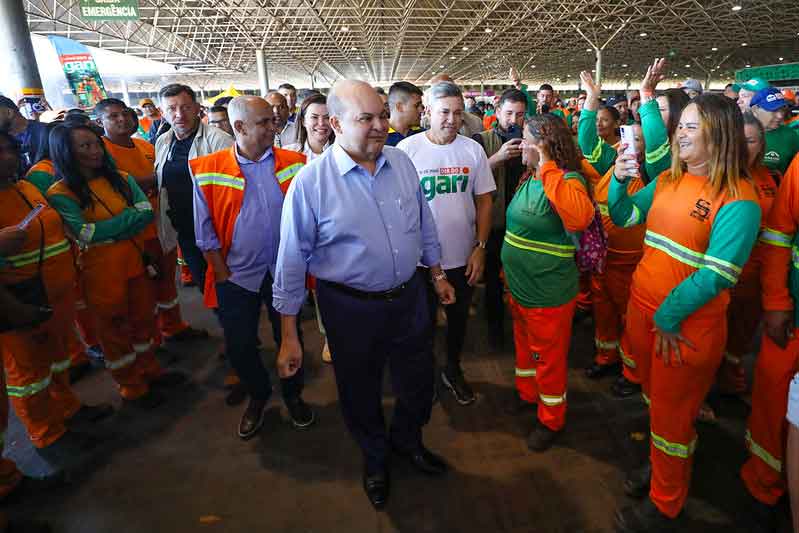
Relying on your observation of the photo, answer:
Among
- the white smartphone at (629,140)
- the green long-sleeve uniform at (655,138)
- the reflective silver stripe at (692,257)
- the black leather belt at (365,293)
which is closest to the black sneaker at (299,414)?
the black leather belt at (365,293)

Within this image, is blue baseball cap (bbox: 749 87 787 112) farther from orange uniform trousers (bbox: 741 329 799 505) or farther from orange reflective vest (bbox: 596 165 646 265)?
orange uniform trousers (bbox: 741 329 799 505)

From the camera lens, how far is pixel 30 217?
2160 mm

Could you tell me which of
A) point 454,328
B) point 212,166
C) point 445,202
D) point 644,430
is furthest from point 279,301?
point 644,430

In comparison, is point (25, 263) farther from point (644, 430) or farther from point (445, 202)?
point (644, 430)

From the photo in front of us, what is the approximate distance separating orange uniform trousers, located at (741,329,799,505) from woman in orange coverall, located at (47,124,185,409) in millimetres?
3492

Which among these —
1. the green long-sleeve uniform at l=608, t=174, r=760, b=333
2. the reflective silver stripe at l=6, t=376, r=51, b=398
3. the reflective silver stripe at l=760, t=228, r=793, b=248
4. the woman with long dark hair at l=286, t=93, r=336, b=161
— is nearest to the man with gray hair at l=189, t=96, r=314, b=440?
the woman with long dark hair at l=286, t=93, r=336, b=161

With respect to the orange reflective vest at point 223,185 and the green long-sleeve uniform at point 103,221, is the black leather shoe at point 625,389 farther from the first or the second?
the green long-sleeve uniform at point 103,221

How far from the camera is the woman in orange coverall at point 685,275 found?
1.56m

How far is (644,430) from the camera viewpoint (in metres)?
2.60

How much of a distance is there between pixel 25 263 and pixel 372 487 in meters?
2.17

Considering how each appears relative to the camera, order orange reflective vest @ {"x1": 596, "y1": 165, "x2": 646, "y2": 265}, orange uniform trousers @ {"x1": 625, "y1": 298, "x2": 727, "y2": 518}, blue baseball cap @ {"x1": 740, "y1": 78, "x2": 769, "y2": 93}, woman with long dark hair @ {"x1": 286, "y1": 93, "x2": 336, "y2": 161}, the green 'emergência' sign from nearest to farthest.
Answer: orange uniform trousers @ {"x1": 625, "y1": 298, "x2": 727, "y2": 518}, orange reflective vest @ {"x1": 596, "y1": 165, "x2": 646, "y2": 265}, blue baseball cap @ {"x1": 740, "y1": 78, "x2": 769, "y2": 93}, woman with long dark hair @ {"x1": 286, "y1": 93, "x2": 336, "y2": 161}, the green 'emergência' sign

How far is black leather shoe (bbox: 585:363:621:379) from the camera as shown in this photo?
10.4 feet

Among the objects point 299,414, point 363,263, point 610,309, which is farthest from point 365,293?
point 610,309

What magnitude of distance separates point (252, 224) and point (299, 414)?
1.25 meters
